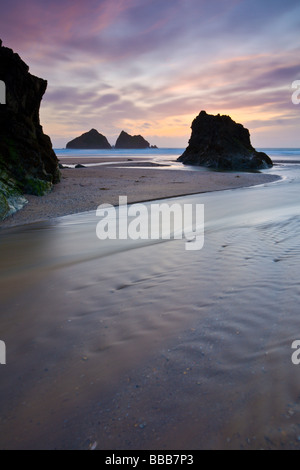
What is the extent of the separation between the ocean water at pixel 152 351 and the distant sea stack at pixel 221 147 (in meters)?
31.1

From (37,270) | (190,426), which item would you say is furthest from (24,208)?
(190,426)

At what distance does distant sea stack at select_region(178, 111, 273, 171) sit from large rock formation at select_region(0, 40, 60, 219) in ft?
82.0

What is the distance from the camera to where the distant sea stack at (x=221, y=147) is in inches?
1314

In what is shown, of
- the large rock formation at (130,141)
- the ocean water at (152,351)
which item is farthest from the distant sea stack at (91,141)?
the ocean water at (152,351)

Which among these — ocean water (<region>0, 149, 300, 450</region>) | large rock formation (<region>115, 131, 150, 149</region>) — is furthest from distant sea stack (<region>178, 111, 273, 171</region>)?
large rock formation (<region>115, 131, 150, 149</region>)

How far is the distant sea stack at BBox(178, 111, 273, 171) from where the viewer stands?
109 feet

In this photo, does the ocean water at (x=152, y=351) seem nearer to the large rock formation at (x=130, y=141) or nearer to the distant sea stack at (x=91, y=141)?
the distant sea stack at (x=91, y=141)

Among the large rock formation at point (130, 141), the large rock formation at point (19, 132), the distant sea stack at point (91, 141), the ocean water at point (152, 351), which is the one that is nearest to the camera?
the ocean water at point (152, 351)

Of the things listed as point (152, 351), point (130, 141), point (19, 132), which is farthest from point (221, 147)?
point (130, 141)

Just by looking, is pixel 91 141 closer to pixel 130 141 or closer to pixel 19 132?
pixel 130 141

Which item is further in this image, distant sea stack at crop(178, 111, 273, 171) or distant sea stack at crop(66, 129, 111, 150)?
distant sea stack at crop(66, 129, 111, 150)

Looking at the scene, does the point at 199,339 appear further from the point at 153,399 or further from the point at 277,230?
the point at 277,230

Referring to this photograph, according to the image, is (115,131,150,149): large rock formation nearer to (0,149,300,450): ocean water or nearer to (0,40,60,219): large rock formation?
(0,40,60,219): large rock formation
